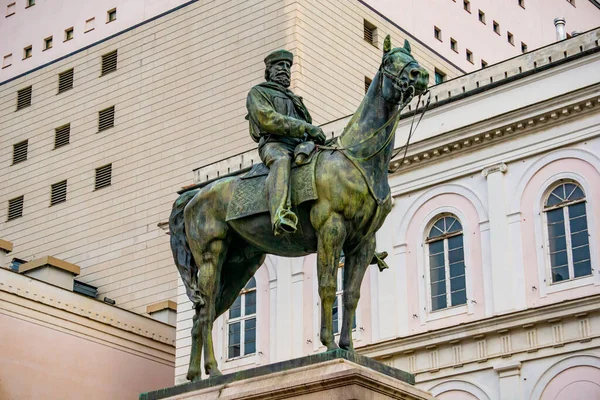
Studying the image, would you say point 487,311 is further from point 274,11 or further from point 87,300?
point 274,11

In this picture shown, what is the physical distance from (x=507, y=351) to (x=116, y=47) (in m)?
28.1

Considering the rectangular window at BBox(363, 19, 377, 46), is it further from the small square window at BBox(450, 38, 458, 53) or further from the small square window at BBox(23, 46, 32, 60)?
the small square window at BBox(23, 46, 32, 60)

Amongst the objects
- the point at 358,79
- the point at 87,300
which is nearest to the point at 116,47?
the point at 358,79

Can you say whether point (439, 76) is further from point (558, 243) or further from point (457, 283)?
point (558, 243)

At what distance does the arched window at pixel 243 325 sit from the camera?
37562 millimetres

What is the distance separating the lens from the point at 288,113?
14.4 m

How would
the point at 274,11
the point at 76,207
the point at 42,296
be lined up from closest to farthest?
the point at 42,296 → the point at 274,11 → the point at 76,207

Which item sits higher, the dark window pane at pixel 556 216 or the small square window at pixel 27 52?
the small square window at pixel 27 52

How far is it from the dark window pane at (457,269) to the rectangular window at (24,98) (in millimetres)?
28917

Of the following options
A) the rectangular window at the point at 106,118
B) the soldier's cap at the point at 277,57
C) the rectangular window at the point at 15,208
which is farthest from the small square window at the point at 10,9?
the soldier's cap at the point at 277,57

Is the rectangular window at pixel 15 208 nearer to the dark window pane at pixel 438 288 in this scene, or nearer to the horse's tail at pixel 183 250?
the dark window pane at pixel 438 288

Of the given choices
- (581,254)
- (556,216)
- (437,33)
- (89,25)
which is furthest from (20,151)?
(581,254)

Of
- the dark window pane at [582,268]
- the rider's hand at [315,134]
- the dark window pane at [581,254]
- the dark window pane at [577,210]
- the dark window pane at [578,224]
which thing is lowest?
the rider's hand at [315,134]

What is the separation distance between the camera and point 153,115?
171ft
